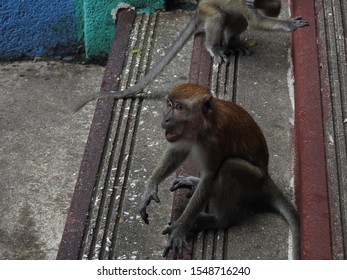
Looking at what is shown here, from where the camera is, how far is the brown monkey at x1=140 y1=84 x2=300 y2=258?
204 inches

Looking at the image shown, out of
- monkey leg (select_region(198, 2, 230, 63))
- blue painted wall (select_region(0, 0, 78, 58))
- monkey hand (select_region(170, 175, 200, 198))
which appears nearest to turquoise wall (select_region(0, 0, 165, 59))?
blue painted wall (select_region(0, 0, 78, 58))

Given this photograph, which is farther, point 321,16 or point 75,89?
point 75,89

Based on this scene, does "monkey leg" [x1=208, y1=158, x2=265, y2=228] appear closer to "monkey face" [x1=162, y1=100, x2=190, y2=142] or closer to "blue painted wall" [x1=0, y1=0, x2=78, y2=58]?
"monkey face" [x1=162, y1=100, x2=190, y2=142]

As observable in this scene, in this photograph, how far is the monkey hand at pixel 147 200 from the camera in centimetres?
553

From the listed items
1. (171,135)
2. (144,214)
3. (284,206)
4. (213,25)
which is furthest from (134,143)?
(213,25)

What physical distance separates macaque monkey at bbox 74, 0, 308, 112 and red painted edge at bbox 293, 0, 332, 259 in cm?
27

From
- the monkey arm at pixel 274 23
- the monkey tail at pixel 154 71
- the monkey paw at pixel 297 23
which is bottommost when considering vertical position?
the monkey tail at pixel 154 71

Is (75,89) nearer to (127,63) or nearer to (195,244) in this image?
(127,63)

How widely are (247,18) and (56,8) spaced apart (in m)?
1.98

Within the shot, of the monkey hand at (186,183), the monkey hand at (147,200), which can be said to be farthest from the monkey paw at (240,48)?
the monkey hand at (147,200)

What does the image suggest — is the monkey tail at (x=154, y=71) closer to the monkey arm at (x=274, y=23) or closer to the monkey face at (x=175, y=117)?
the monkey arm at (x=274, y=23)

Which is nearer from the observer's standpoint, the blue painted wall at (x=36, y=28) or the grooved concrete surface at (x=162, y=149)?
the grooved concrete surface at (x=162, y=149)

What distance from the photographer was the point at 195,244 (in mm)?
5496
